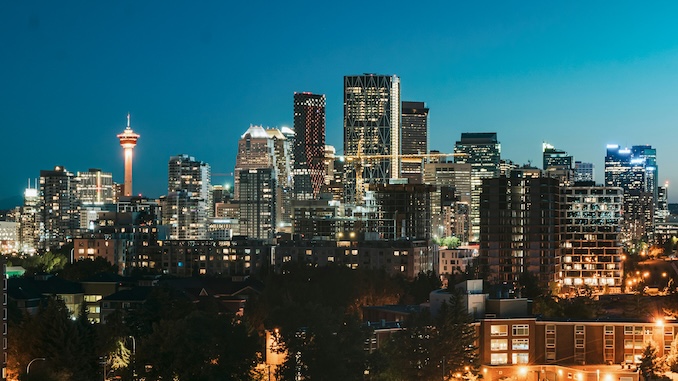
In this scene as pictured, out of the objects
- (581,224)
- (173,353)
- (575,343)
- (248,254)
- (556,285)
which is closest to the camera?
(173,353)

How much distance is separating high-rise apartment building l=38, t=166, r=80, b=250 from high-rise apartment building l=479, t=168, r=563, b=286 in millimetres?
100694

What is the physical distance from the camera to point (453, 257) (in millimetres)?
119750

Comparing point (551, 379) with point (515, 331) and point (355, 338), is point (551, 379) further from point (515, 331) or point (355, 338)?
point (355, 338)

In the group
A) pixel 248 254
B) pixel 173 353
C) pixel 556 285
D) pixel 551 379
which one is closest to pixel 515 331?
pixel 551 379

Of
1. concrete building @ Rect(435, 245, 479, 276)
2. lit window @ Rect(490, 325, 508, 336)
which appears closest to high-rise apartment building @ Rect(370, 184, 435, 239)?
concrete building @ Rect(435, 245, 479, 276)

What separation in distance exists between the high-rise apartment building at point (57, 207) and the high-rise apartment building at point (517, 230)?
100694mm

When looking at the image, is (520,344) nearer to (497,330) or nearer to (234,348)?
(497,330)

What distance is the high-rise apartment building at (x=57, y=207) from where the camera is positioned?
184m

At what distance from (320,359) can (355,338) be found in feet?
5.20

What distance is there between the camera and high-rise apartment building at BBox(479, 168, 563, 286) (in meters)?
93.4

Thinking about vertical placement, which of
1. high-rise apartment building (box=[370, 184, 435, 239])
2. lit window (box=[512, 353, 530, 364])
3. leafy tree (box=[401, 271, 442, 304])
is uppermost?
high-rise apartment building (box=[370, 184, 435, 239])

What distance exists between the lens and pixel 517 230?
94125 mm

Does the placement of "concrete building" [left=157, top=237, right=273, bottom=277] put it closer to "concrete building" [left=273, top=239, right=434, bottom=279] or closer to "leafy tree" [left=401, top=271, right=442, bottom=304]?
"concrete building" [left=273, top=239, right=434, bottom=279]

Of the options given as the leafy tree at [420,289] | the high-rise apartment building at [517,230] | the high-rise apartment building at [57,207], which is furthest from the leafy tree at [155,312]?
the high-rise apartment building at [57,207]
